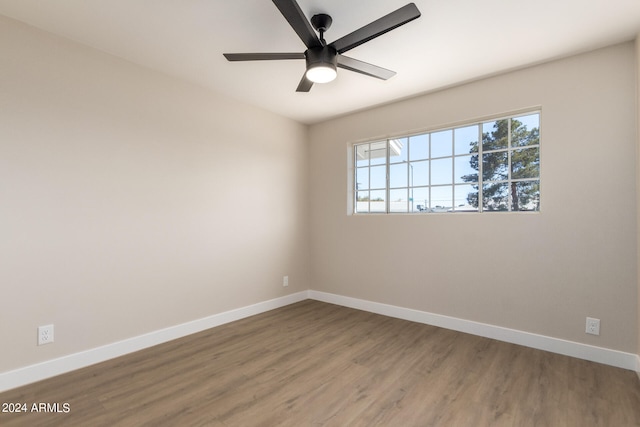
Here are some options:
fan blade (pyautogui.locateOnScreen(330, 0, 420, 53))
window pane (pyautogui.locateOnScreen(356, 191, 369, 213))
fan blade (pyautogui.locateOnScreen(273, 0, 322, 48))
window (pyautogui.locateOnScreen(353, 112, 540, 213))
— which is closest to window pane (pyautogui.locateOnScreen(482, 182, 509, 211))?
window (pyautogui.locateOnScreen(353, 112, 540, 213))

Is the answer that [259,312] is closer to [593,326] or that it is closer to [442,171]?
[442,171]

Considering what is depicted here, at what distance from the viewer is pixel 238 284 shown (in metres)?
3.59

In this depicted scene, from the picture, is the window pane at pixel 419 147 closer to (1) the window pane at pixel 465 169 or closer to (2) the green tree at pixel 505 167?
(1) the window pane at pixel 465 169

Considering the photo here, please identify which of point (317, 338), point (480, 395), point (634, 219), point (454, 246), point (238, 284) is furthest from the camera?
point (238, 284)

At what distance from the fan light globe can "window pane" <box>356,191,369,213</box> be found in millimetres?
2136

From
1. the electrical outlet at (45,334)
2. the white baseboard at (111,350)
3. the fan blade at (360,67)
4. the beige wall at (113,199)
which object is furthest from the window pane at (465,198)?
the electrical outlet at (45,334)

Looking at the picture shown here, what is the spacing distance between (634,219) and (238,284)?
12.4 feet

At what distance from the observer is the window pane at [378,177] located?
3922 mm

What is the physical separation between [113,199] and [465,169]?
3485mm

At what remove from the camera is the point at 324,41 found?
2045 mm

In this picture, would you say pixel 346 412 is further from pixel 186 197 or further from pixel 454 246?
pixel 186 197

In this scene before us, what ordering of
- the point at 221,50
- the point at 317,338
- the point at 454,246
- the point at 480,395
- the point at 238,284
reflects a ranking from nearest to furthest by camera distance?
the point at 480,395
the point at 221,50
the point at 317,338
the point at 454,246
the point at 238,284

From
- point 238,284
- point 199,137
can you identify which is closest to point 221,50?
point 199,137

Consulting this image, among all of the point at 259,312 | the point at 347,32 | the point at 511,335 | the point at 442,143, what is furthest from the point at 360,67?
the point at 259,312
